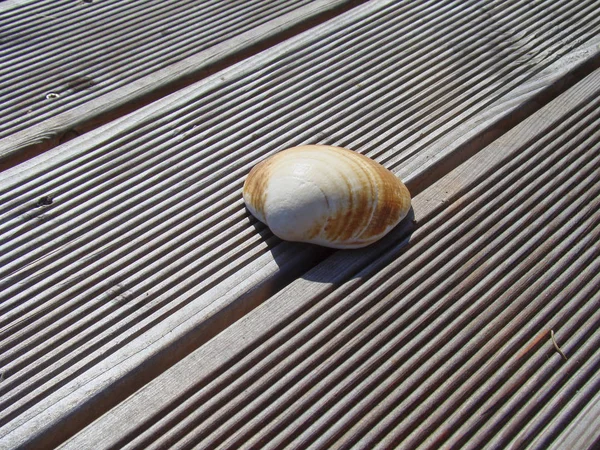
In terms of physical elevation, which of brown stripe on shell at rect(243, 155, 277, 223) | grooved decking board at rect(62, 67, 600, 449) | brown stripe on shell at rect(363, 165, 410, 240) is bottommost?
grooved decking board at rect(62, 67, 600, 449)

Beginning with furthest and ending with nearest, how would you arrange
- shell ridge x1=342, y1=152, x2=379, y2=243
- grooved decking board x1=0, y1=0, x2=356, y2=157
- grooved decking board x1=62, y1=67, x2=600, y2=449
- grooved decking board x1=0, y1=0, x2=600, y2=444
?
grooved decking board x1=0, y1=0, x2=356, y2=157
shell ridge x1=342, y1=152, x2=379, y2=243
grooved decking board x1=0, y1=0, x2=600, y2=444
grooved decking board x1=62, y1=67, x2=600, y2=449

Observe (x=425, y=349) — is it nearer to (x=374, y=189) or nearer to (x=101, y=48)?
(x=374, y=189)

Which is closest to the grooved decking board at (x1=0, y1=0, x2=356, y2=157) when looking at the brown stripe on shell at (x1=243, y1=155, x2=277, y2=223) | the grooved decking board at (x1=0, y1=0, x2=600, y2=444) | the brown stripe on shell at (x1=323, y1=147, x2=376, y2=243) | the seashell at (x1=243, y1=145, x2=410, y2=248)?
the grooved decking board at (x1=0, y1=0, x2=600, y2=444)

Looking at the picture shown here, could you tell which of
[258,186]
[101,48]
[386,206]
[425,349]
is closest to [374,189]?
[386,206]

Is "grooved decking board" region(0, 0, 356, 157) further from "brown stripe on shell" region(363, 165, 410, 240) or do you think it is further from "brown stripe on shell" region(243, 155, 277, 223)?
"brown stripe on shell" region(363, 165, 410, 240)

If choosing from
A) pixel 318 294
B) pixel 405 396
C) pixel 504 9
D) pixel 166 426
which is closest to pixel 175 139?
pixel 318 294

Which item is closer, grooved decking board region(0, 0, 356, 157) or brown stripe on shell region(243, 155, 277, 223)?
brown stripe on shell region(243, 155, 277, 223)

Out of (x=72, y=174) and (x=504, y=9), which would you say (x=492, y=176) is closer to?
(x=504, y=9)
